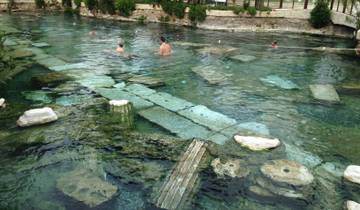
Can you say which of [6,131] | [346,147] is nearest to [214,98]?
[346,147]

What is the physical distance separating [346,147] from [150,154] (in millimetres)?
4568

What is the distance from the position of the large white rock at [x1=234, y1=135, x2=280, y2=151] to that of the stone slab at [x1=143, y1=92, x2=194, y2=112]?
241 centimetres

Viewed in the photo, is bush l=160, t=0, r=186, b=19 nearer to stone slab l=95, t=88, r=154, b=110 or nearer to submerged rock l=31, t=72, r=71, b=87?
submerged rock l=31, t=72, r=71, b=87

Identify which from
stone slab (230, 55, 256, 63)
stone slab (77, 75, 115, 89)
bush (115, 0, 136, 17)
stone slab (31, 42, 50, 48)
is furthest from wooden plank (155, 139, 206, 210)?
bush (115, 0, 136, 17)

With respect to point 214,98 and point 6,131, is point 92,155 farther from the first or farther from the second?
point 214,98

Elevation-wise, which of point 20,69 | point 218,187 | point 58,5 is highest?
point 58,5

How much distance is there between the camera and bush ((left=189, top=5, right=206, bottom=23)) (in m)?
26.4

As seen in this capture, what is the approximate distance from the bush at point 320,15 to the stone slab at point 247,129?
17999 mm

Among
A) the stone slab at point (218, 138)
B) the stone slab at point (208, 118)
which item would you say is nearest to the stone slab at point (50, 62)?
the stone slab at point (208, 118)

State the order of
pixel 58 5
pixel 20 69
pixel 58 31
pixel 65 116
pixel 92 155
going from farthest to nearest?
pixel 58 5 → pixel 58 31 → pixel 20 69 → pixel 65 116 → pixel 92 155

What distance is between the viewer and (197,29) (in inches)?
1030

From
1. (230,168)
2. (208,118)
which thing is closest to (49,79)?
(208,118)

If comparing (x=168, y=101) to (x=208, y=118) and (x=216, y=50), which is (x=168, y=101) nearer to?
(x=208, y=118)

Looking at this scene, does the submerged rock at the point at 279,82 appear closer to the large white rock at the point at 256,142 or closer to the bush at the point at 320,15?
the large white rock at the point at 256,142
